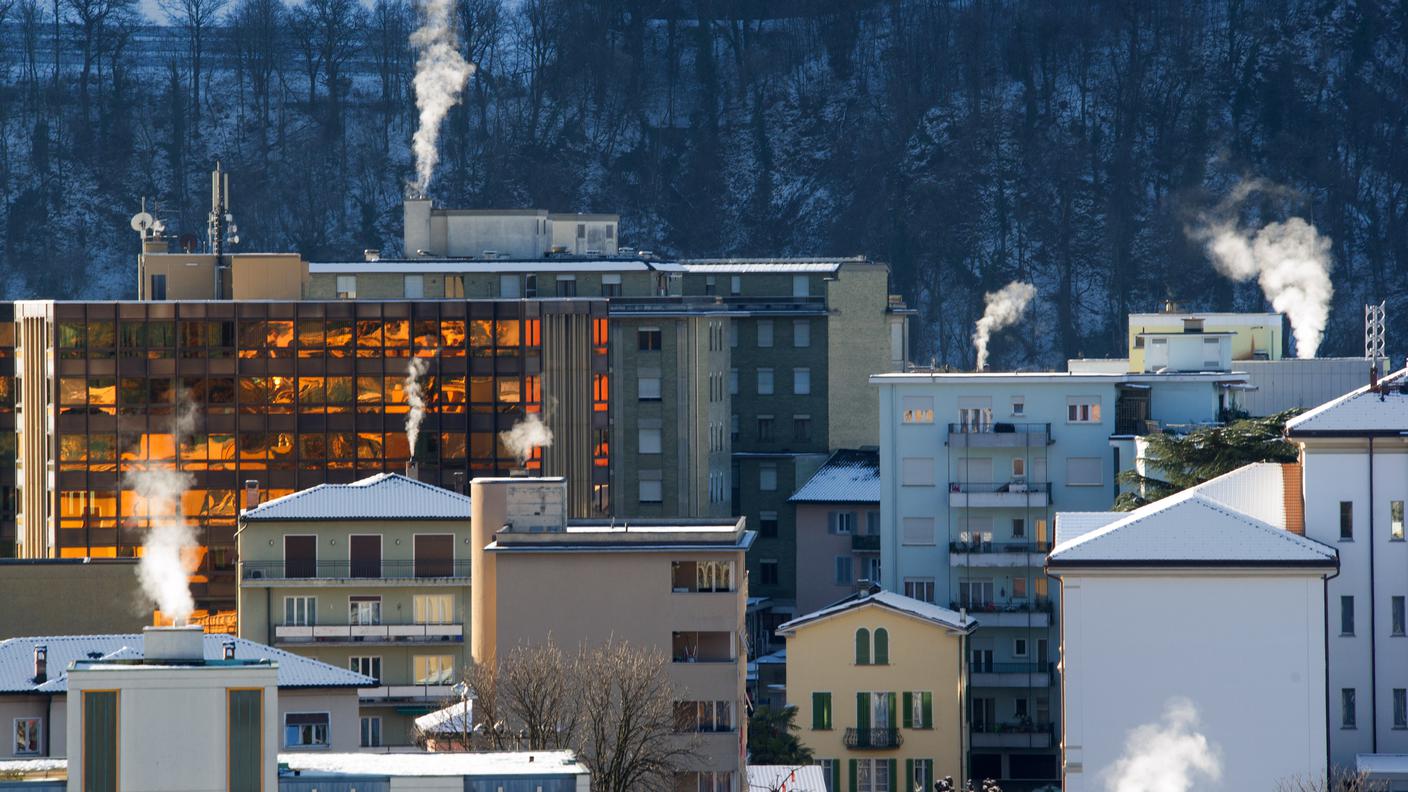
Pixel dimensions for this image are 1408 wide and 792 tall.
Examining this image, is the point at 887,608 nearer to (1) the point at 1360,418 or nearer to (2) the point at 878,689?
(2) the point at 878,689

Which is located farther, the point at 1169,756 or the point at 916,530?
the point at 916,530

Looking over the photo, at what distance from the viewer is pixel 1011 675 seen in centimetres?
10250

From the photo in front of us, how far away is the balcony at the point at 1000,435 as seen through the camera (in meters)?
110

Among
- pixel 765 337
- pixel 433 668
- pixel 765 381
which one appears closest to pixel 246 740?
pixel 433 668

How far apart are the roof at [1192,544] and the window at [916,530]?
42.0 meters

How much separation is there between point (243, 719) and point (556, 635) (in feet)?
83.0

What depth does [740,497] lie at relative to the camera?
12900cm

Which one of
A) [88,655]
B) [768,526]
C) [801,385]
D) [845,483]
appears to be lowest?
[88,655]

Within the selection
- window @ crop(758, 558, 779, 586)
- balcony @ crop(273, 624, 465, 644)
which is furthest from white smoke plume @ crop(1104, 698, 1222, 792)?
window @ crop(758, 558, 779, 586)

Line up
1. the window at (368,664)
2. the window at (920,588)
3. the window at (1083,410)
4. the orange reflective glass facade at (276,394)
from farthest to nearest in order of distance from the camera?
the window at (1083,410) < the window at (920,588) < the orange reflective glass facade at (276,394) < the window at (368,664)

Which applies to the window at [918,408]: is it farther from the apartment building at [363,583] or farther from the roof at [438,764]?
the roof at [438,764]

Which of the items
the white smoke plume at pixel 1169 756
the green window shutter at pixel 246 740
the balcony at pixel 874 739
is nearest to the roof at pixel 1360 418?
the white smoke plume at pixel 1169 756

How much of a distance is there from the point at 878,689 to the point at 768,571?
3569cm

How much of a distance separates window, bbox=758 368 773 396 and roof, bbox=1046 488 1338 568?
211 ft
